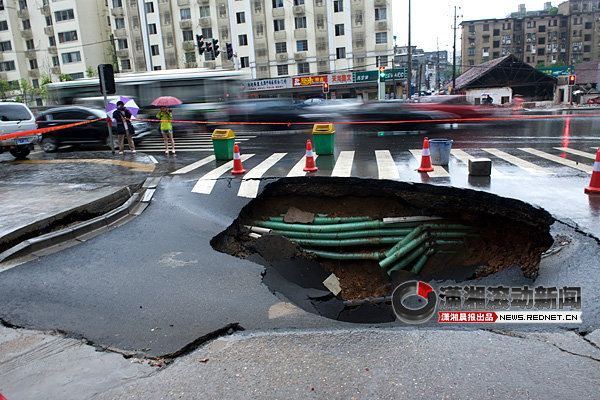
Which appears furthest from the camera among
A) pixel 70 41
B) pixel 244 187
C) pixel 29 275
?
pixel 70 41

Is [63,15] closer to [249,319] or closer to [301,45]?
[301,45]

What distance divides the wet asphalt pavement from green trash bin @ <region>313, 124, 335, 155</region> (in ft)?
12.8

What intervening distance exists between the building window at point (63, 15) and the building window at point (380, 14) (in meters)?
40.1

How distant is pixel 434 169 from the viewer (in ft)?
31.5

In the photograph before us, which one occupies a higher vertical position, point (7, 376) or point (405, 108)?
point (405, 108)

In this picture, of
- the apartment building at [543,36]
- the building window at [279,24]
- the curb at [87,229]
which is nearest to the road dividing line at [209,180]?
the curb at [87,229]

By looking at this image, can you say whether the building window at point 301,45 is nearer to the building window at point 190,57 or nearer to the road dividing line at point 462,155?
the building window at point 190,57

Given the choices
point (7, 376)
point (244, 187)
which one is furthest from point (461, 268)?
point (7, 376)

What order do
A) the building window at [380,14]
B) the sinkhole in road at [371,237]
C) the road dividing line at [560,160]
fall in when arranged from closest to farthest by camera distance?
the sinkhole in road at [371,237] → the road dividing line at [560,160] → the building window at [380,14]

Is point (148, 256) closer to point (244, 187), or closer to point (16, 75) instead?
point (244, 187)

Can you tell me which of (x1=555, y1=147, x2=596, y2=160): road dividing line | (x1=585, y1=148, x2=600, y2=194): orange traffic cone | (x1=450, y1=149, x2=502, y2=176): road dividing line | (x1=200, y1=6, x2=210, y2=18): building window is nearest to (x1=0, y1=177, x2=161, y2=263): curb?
(x1=450, y1=149, x2=502, y2=176): road dividing line

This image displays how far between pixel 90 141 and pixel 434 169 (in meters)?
13.3

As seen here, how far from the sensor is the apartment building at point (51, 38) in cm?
5756

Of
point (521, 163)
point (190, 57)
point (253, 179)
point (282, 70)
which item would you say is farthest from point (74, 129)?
point (190, 57)
